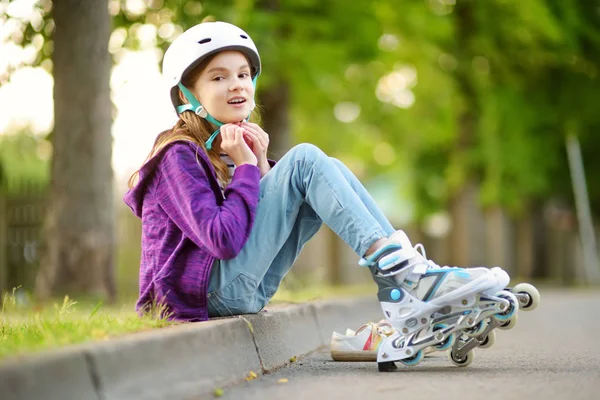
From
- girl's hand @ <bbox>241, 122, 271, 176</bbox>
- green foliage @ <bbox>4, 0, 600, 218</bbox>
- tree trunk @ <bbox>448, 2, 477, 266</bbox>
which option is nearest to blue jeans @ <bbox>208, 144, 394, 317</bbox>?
girl's hand @ <bbox>241, 122, 271, 176</bbox>

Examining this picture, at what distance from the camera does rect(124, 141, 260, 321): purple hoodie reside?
4141 millimetres

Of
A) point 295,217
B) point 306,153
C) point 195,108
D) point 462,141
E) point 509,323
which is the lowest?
point 509,323

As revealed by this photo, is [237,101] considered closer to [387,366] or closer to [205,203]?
[205,203]

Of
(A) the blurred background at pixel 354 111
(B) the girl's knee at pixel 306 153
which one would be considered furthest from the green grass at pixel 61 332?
(A) the blurred background at pixel 354 111

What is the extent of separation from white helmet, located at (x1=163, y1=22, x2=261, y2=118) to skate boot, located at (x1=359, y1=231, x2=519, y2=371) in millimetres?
1329

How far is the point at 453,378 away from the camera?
411 centimetres

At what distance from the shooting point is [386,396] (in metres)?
3.58

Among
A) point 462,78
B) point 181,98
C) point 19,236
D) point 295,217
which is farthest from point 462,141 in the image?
point 295,217

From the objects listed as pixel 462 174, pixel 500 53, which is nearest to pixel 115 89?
pixel 500 53

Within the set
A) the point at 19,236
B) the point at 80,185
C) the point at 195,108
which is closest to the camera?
the point at 195,108

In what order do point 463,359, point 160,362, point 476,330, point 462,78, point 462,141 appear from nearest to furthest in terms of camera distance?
point 160,362 < point 476,330 < point 463,359 < point 462,78 < point 462,141

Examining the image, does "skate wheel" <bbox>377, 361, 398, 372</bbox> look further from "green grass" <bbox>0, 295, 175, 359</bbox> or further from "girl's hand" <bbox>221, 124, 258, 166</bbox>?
"girl's hand" <bbox>221, 124, 258, 166</bbox>

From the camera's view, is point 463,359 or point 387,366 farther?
point 463,359

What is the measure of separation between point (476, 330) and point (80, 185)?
582cm
